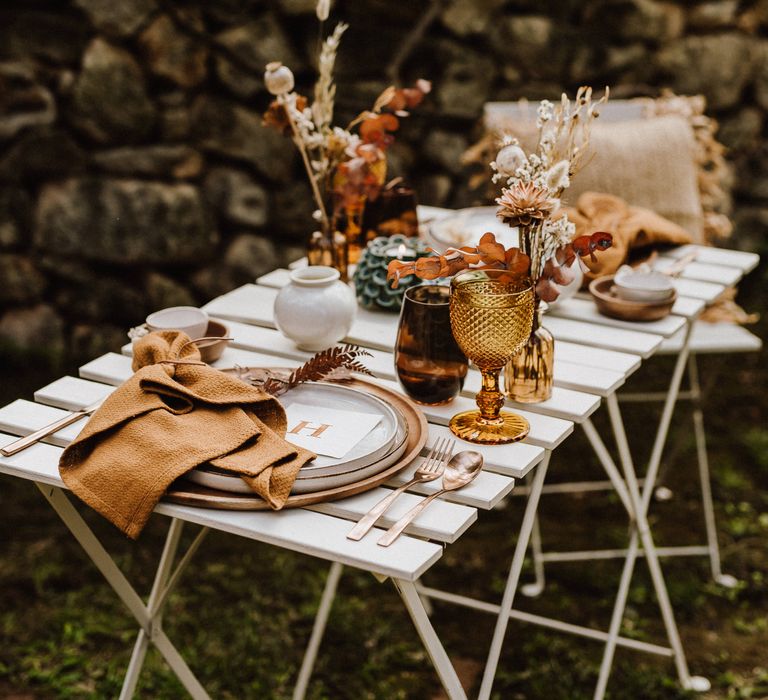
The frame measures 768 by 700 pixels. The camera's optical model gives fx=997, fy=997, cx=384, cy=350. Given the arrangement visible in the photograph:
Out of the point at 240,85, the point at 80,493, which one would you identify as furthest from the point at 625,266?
the point at 240,85

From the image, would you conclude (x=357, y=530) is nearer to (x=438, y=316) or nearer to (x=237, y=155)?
(x=438, y=316)

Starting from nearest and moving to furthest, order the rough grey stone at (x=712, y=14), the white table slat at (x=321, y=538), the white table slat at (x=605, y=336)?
the white table slat at (x=321, y=538) → the white table slat at (x=605, y=336) → the rough grey stone at (x=712, y=14)

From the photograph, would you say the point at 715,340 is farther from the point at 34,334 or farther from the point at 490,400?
the point at 34,334

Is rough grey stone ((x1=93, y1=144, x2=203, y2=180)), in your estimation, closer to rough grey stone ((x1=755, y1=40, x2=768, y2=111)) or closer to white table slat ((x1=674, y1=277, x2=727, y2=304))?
white table slat ((x1=674, y1=277, x2=727, y2=304))

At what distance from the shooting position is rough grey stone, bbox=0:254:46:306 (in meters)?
3.63

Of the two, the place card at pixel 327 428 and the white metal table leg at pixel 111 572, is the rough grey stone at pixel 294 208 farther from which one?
the place card at pixel 327 428

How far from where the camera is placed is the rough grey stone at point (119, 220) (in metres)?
3.56

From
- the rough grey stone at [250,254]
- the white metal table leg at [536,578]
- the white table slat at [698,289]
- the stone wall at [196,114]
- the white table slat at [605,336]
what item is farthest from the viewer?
the rough grey stone at [250,254]

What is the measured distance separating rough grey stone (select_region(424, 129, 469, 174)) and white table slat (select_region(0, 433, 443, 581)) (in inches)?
109

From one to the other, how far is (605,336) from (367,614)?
111 cm

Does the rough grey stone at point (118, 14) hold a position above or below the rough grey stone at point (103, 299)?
above

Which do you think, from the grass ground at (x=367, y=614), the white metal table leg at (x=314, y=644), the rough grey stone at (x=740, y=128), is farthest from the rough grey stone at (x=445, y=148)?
the white metal table leg at (x=314, y=644)

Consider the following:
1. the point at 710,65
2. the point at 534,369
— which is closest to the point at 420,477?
the point at 534,369

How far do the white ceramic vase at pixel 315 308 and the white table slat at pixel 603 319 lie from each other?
0.47 m
